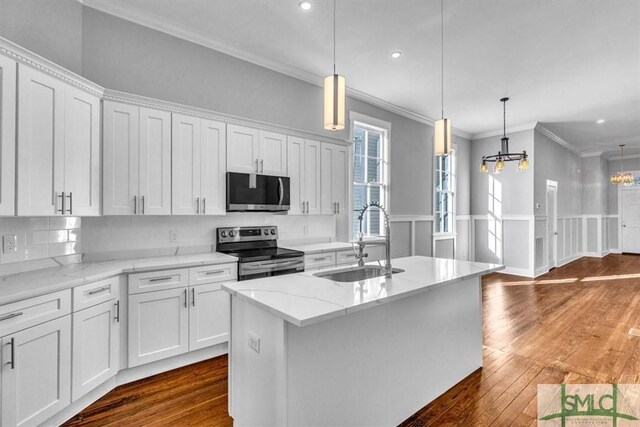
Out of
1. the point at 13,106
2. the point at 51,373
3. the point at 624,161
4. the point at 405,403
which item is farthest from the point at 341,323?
the point at 624,161

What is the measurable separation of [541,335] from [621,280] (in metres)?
4.42

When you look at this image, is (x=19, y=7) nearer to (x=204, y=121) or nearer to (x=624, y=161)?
(x=204, y=121)

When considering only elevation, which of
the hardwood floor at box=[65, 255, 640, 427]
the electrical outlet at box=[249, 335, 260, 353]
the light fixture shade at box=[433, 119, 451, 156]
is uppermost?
the light fixture shade at box=[433, 119, 451, 156]

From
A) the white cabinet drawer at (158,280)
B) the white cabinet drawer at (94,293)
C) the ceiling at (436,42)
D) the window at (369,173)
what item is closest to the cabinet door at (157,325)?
the white cabinet drawer at (158,280)

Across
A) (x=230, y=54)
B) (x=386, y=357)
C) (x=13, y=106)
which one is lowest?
(x=386, y=357)

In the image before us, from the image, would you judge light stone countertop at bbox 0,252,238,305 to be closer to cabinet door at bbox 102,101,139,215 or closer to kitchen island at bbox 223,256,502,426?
cabinet door at bbox 102,101,139,215

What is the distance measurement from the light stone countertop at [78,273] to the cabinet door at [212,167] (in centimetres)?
50

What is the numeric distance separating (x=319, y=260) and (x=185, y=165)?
5.63 ft

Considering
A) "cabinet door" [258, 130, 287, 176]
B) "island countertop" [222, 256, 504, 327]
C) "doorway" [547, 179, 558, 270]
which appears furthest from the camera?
"doorway" [547, 179, 558, 270]

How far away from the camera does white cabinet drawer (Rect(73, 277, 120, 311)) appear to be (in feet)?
6.83

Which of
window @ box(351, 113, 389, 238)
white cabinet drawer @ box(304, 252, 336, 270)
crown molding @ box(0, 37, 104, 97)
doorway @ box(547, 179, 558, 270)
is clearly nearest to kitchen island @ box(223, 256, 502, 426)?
white cabinet drawer @ box(304, 252, 336, 270)

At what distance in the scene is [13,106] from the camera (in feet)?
6.31

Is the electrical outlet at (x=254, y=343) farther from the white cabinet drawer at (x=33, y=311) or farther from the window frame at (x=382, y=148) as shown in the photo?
the window frame at (x=382, y=148)

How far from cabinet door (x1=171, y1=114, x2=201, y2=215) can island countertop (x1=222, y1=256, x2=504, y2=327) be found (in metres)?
1.34
